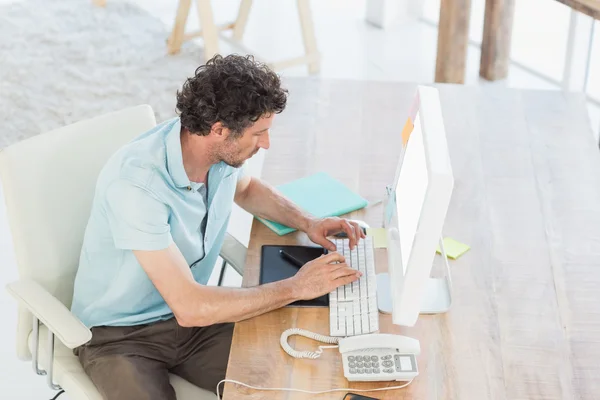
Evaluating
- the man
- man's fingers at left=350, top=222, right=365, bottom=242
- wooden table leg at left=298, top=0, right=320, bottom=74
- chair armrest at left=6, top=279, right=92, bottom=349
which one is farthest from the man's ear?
wooden table leg at left=298, top=0, right=320, bottom=74

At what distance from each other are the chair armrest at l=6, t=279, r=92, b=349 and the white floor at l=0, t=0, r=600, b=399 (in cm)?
270

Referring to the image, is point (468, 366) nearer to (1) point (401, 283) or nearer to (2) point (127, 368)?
(1) point (401, 283)

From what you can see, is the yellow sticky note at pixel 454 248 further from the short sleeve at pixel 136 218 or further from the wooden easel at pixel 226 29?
the wooden easel at pixel 226 29

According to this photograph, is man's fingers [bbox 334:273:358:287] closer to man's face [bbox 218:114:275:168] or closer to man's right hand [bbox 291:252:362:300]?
man's right hand [bbox 291:252:362:300]

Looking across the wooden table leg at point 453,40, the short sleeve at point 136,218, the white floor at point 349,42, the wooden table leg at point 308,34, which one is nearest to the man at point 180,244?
the short sleeve at point 136,218

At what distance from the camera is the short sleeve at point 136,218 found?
1943 mm

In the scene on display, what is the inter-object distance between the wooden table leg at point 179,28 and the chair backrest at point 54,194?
231cm

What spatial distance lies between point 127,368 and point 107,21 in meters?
3.28

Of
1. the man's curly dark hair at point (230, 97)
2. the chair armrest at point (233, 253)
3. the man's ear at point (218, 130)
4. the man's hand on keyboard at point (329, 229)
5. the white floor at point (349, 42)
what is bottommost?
the white floor at point (349, 42)

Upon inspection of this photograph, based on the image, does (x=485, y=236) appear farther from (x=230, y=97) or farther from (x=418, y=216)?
(x=230, y=97)

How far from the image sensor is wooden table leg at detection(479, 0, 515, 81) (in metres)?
4.23

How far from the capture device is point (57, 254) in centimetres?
217

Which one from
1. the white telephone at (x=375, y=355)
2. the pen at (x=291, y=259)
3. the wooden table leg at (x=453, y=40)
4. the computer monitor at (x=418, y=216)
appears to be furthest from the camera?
the wooden table leg at (x=453, y=40)

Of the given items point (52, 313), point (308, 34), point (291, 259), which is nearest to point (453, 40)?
point (308, 34)
